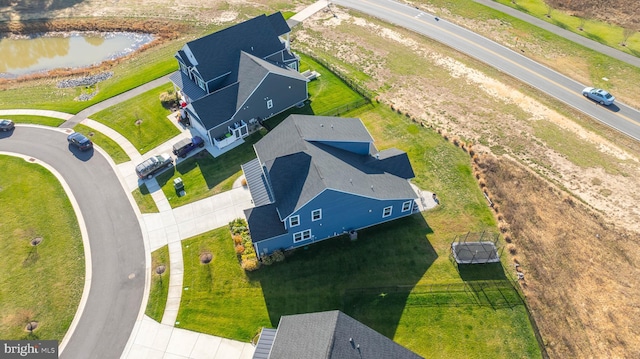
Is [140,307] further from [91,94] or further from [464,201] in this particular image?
[91,94]

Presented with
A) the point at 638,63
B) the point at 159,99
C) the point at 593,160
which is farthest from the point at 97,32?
the point at 638,63

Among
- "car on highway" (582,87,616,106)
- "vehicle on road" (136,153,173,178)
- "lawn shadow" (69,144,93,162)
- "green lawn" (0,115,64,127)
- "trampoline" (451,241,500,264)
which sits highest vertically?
"green lawn" (0,115,64,127)

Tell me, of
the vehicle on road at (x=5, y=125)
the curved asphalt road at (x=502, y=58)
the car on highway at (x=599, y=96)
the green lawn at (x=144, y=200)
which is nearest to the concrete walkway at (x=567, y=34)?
the curved asphalt road at (x=502, y=58)

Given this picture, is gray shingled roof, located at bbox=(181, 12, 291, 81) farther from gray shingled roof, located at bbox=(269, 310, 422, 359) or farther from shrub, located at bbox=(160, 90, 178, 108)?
gray shingled roof, located at bbox=(269, 310, 422, 359)

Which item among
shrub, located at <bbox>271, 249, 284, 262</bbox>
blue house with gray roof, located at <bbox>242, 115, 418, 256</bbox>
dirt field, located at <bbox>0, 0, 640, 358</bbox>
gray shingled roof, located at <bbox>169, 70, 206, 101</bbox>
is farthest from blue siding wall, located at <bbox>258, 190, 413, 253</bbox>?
gray shingled roof, located at <bbox>169, 70, 206, 101</bbox>

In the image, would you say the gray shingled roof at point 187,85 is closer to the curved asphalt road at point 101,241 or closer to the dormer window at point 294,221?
the curved asphalt road at point 101,241

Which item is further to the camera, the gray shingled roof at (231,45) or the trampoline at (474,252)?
the gray shingled roof at (231,45)
